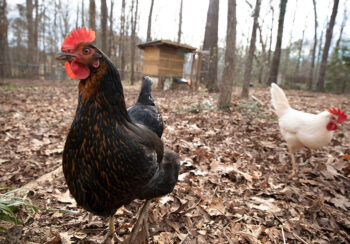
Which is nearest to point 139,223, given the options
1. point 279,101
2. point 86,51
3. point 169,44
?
point 86,51

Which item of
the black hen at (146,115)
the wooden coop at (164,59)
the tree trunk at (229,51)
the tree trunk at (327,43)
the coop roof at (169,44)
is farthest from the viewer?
the tree trunk at (327,43)

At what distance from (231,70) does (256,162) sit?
132 inches

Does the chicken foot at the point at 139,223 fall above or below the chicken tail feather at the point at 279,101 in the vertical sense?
below

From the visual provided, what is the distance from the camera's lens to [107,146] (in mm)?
1430

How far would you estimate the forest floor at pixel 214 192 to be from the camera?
2.06 meters

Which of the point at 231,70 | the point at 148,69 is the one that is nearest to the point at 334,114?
the point at 231,70

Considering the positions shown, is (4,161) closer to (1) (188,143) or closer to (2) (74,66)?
(2) (74,66)

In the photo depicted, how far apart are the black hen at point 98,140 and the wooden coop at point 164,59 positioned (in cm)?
1123

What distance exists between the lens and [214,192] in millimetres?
2658

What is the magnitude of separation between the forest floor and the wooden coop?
8.69m

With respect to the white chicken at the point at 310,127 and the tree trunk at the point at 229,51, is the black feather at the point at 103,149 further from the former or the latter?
the tree trunk at the point at 229,51

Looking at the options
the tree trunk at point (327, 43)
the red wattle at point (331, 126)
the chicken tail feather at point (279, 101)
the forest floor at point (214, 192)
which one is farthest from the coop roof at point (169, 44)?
the red wattle at point (331, 126)

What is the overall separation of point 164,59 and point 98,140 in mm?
11932

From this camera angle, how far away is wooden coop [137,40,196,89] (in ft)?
40.8
